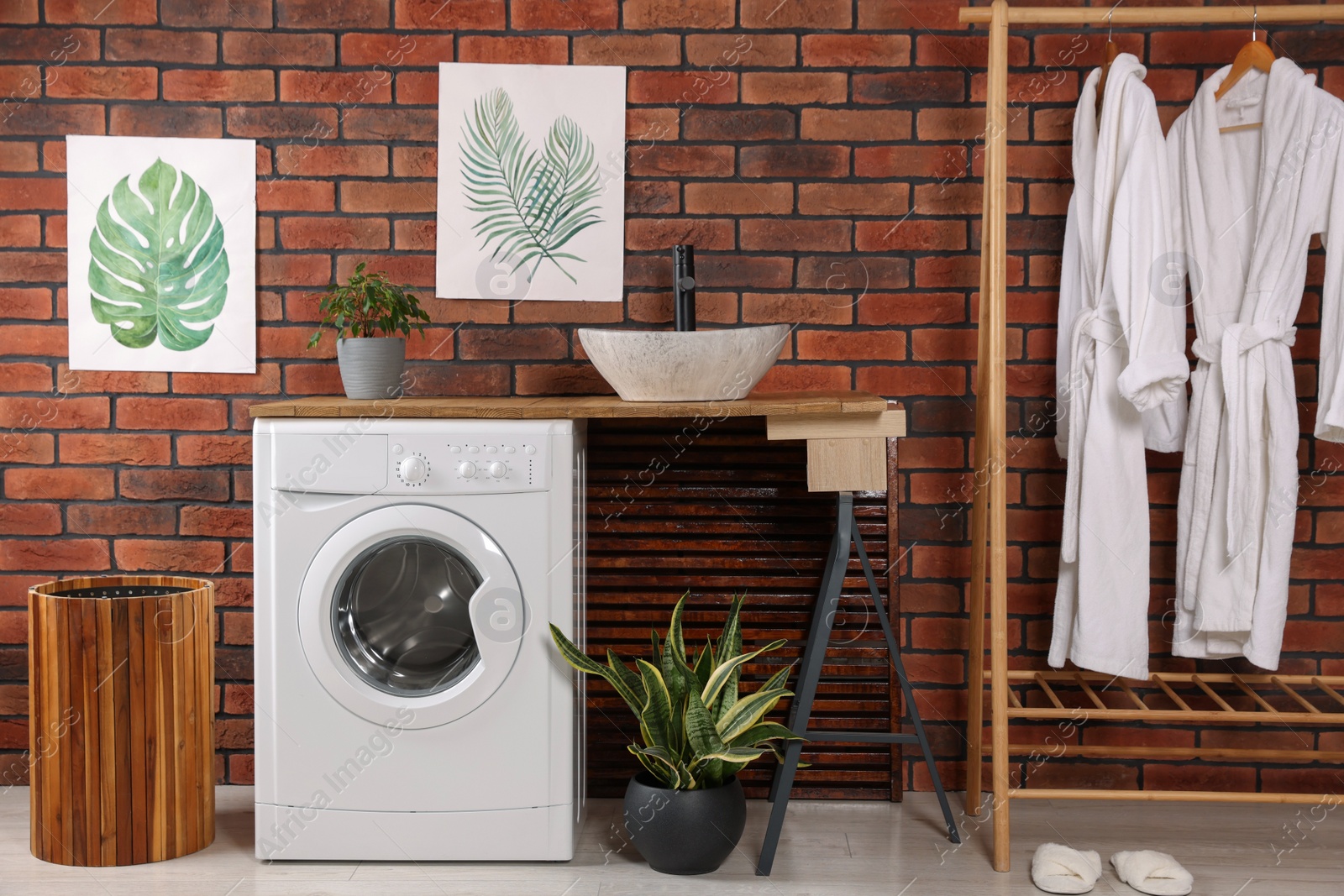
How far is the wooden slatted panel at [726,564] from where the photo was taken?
7.34 ft

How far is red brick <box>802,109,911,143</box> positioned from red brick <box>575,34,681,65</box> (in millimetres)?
350

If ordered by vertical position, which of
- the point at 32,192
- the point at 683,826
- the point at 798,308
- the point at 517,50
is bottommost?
the point at 683,826

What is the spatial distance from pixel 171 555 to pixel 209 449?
0.27 metres

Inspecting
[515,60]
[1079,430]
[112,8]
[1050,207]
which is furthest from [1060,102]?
[112,8]

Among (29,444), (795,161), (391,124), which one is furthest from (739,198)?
(29,444)

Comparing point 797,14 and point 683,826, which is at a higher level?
point 797,14

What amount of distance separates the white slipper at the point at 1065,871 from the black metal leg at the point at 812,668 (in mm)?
492

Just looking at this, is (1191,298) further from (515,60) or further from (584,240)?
(515,60)

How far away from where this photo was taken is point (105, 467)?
231 cm

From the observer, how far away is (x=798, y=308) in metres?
2.29

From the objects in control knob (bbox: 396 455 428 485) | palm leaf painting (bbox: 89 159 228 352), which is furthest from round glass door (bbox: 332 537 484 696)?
palm leaf painting (bbox: 89 159 228 352)

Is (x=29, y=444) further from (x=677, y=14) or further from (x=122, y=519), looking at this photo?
(x=677, y=14)

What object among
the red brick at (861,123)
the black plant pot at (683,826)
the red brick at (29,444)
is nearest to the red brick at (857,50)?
the red brick at (861,123)

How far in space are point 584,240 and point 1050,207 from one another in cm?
110
